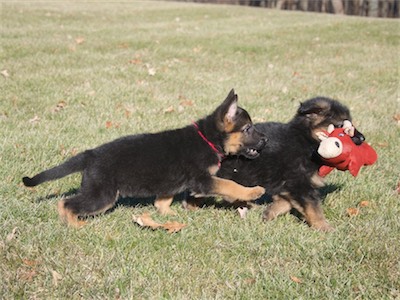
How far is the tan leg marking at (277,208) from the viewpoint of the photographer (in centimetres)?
499

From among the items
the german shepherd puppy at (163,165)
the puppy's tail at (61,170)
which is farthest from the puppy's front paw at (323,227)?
the puppy's tail at (61,170)

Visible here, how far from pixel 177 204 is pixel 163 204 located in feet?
1.09

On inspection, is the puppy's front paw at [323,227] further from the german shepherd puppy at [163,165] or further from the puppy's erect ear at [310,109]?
the puppy's erect ear at [310,109]

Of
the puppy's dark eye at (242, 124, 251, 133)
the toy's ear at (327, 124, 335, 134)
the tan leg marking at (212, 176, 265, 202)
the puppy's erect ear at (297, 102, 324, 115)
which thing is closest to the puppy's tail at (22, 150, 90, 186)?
the tan leg marking at (212, 176, 265, 202)

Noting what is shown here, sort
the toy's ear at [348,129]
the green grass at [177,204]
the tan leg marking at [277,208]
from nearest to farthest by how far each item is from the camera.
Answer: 1. the green grass at [177,204]
2. the toy's ear at [348,129]
3. the tan leg marking at [277,208]

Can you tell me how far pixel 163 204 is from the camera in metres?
5.12

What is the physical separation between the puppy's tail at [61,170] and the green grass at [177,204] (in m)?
0.39

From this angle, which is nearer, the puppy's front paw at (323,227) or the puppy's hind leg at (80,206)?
the puppy's hind leg at (80,206)

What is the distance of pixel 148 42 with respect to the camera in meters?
16.8

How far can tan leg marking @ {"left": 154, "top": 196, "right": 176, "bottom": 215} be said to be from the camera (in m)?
5.09

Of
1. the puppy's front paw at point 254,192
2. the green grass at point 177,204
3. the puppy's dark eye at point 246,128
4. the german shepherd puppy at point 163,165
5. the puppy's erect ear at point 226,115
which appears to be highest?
the puppy's erect ear at point 226,115

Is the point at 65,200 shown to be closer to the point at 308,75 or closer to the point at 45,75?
the point at 45,75

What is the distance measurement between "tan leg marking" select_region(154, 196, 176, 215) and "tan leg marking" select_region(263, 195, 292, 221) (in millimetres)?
934

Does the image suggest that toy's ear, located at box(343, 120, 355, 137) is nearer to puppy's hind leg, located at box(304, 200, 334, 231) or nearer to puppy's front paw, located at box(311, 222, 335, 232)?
puppy's hind leg, located at box(304, 200, 334, 231)
